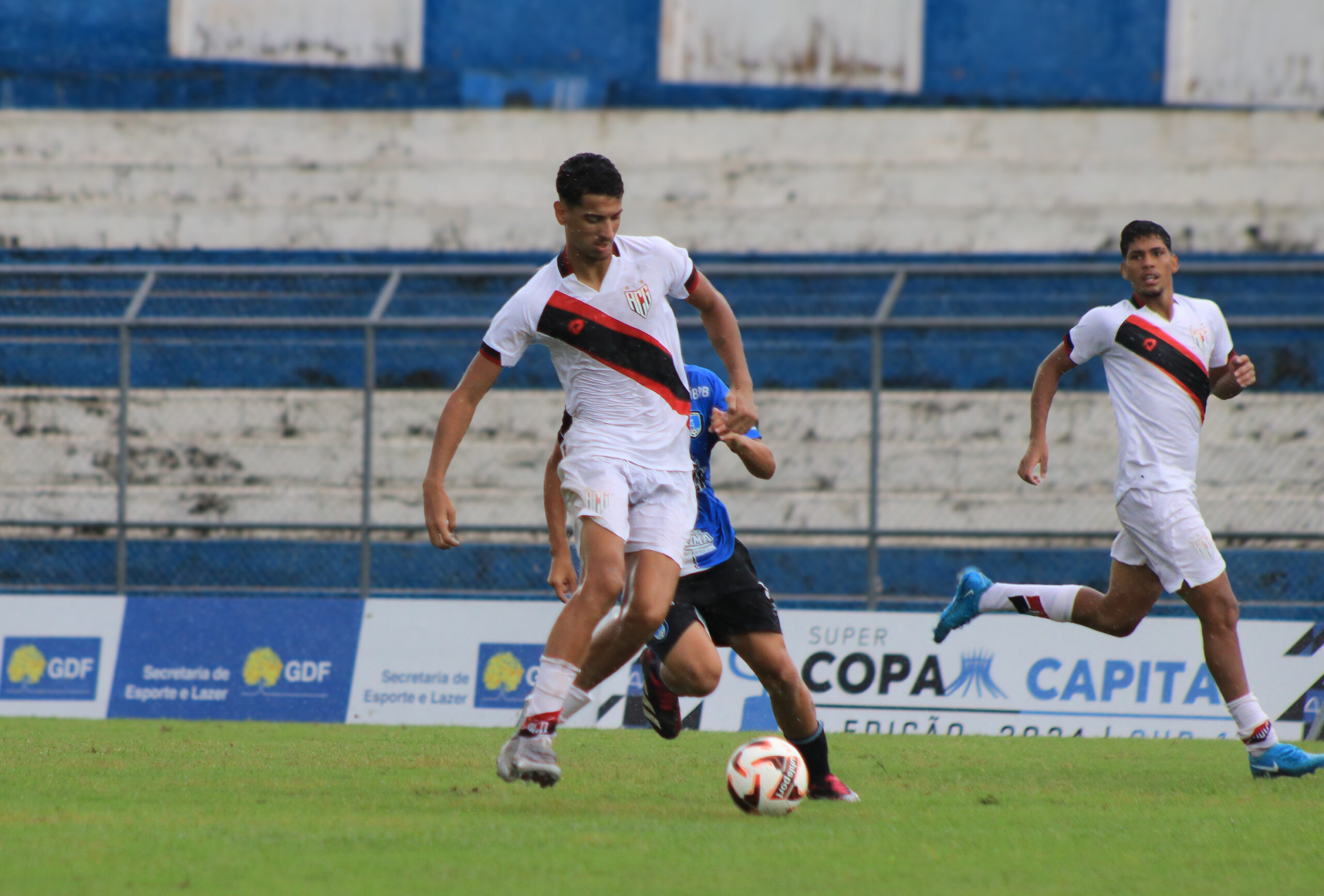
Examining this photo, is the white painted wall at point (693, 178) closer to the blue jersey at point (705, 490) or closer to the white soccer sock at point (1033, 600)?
the white soccer sock at point (1033, 600)

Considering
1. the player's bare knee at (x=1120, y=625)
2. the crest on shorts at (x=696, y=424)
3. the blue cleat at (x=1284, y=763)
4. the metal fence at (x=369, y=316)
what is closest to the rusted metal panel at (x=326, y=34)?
the metal fence at (x=369, y=316)

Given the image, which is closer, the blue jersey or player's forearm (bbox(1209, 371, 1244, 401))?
the blue jersey

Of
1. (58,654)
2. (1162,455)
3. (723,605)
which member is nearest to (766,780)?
(723,605)

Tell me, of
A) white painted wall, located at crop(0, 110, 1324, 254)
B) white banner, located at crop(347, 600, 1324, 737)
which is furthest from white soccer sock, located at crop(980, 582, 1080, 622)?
white painted wall, located at crop(0, 110, 1324, 254)

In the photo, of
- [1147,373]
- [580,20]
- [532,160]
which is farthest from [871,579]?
[580,20]

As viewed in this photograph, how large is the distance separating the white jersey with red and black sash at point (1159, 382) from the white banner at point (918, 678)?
120 inches

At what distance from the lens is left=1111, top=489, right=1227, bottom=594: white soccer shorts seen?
6793 mm

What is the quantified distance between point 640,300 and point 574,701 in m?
1.55

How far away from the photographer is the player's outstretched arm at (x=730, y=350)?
5.54m

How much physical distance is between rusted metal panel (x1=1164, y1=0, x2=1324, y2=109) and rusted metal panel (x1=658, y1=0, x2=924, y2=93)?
106 inches

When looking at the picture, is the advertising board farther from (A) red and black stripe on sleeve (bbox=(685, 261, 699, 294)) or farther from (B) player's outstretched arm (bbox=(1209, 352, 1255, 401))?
(B) player's outstretched arm (bbox=(1209, 352, 1255, 401))

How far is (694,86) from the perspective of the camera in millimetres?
16250

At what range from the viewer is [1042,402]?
7383 millimetres

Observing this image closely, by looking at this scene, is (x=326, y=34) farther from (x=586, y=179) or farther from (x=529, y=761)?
(x=529, y=761)
